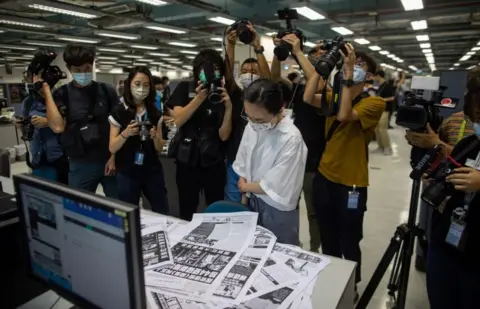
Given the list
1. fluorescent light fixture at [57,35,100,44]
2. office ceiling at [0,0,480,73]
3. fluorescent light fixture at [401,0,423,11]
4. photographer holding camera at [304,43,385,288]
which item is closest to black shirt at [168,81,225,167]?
photographer holding camera at [304,43,385,288]

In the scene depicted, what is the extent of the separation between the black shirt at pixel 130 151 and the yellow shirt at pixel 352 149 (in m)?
1.05

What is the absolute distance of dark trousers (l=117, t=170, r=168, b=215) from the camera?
2.00m

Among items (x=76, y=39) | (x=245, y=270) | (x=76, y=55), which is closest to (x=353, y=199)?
(x=245, y=270)

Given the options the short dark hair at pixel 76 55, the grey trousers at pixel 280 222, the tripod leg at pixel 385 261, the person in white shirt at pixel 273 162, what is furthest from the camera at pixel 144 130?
the tripod leg at pixel 385 261

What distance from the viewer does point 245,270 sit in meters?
1.11

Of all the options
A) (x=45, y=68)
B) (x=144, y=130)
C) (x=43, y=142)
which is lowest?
(x=43, y=142)

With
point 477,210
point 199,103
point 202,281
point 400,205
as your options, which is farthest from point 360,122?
point 400,205

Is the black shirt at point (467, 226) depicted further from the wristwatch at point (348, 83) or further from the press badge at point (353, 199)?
the wristwatch at point (348, 83)

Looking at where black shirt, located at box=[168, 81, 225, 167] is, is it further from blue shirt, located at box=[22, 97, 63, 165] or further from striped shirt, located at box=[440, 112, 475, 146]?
striped shirt, located at box=[440, 112, 475, 146]

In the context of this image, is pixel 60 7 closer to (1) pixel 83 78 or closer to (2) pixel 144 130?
(1) pixel 83 78

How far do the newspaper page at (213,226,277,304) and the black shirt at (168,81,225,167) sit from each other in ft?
2.33

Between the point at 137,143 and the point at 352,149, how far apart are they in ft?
4.10

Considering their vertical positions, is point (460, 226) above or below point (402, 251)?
above

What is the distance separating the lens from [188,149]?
1941mm
